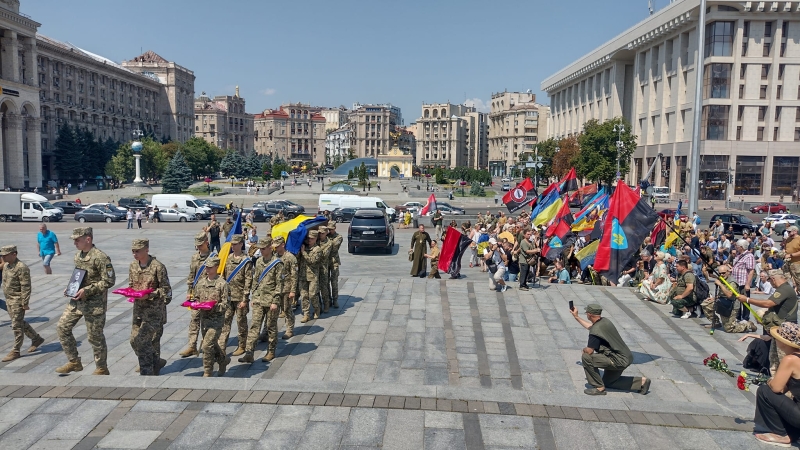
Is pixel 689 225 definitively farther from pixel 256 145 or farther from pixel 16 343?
pixel 256 145

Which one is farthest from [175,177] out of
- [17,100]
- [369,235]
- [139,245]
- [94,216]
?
[139,245]

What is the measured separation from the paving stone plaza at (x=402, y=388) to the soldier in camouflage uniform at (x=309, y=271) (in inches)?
15.8

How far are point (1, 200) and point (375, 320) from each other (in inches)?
1389

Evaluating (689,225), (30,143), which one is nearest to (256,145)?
(30,143)

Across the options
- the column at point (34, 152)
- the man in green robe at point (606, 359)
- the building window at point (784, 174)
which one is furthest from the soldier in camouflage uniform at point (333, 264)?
the column at point (34, 152)

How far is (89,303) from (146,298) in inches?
33.1

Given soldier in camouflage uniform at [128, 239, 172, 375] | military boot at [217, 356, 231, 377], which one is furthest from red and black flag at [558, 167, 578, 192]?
soldier in camouflage uniform at [128, 239, 172, 375]

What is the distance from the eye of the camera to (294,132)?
17612cm

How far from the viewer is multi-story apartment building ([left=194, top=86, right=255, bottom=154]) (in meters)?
150

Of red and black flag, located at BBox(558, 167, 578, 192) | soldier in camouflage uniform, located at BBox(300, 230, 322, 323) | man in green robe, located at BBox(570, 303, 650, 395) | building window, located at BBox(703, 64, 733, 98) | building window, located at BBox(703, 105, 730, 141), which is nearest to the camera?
man in green robe, located at BBox(570, 303, 650, 395)

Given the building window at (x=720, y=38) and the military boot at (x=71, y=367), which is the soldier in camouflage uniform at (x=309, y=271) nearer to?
the military boot at (x=71, y=367)

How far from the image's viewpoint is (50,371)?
8.98 metres

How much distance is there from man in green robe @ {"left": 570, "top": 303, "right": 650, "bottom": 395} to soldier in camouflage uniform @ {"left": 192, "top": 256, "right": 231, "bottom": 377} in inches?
186

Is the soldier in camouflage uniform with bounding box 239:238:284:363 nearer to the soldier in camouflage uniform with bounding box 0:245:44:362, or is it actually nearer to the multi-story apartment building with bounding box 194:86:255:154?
the soldier in camouflage uniform with bounding box 0:245:44:362
